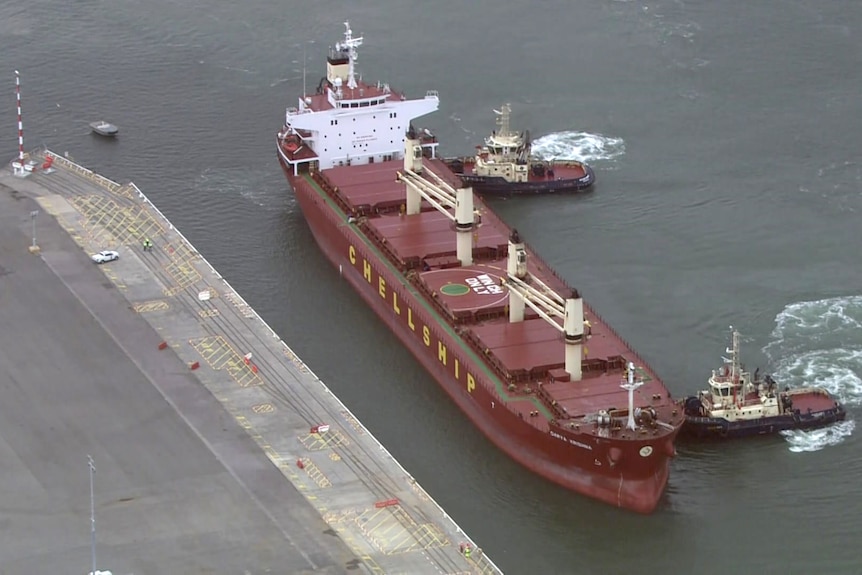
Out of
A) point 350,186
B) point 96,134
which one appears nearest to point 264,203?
A: point 350,186

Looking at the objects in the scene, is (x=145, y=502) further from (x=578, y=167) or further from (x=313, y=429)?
(x=578, y=167)

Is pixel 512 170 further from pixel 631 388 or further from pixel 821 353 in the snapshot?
pixel 631 388

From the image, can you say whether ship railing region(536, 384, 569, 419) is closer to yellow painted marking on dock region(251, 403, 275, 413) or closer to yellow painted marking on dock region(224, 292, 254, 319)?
yellow painted marking on dock region(251, 403, 275, 413)

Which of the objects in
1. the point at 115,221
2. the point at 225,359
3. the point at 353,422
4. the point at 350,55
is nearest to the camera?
the point at 353,422

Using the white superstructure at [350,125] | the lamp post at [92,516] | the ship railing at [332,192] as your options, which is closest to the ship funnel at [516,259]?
the ship railing at [332,192]

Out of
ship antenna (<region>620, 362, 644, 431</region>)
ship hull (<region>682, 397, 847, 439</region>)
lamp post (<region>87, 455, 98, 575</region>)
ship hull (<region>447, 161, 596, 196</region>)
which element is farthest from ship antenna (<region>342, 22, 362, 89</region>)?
ship antenna (<region>620, 362, 644, 431</region>)

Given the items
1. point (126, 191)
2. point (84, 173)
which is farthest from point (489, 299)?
point (84, 173)
